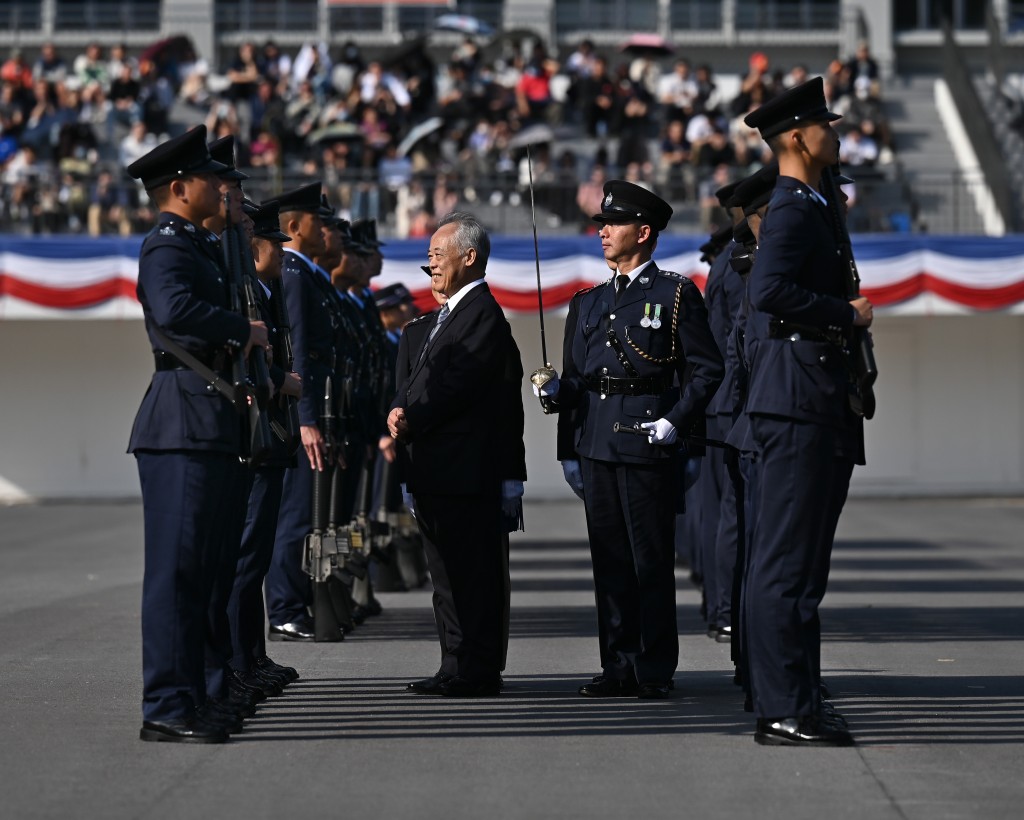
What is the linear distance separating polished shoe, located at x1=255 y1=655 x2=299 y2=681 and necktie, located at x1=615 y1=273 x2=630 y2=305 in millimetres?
2183

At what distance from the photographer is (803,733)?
22.1 ft

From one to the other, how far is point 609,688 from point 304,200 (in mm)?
3403

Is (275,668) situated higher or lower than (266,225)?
lower

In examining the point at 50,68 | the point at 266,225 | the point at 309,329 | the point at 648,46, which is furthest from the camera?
the point at 50,68

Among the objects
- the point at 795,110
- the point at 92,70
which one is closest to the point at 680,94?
the point at 92,70

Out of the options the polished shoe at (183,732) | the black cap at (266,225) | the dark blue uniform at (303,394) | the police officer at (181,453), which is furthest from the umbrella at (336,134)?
the polished shoe at (183,732)

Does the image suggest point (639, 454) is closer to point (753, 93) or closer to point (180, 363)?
point (180, 363)

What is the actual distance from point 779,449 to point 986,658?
10.1ft

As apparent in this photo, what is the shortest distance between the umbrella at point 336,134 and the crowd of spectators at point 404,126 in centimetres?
3

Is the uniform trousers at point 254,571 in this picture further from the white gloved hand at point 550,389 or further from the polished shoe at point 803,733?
the polished shoe at point 803,733

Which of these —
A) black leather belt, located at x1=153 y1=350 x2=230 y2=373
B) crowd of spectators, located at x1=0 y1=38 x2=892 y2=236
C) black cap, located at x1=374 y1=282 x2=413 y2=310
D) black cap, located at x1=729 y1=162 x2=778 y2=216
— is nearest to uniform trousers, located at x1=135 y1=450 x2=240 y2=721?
black leather belt, located at x1=153 y1=350 x2=230 y2=373

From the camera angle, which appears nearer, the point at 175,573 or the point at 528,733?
the point at 175,573

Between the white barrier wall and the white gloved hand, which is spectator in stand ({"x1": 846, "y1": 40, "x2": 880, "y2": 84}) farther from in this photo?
the white gloved hand

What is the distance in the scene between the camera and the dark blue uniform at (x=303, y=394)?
9742 millimetres
